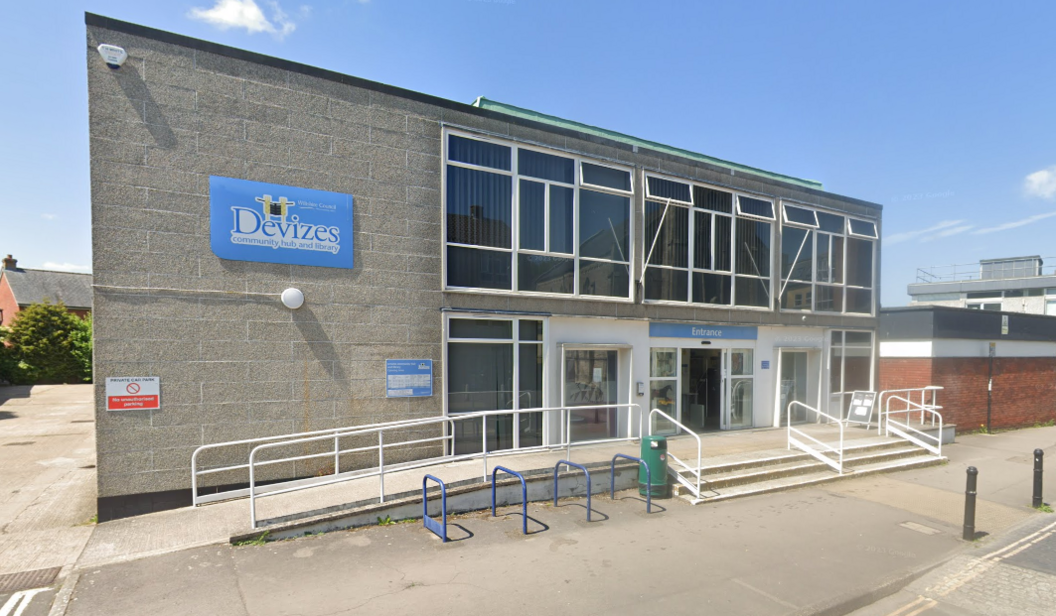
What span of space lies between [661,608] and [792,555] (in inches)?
93.4

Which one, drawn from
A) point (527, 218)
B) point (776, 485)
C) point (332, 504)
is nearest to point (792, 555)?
point (776, 485)

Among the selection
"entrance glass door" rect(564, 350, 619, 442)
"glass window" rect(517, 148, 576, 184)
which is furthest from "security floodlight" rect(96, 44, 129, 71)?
"entrance glass door" rect(564, 350, 619, 442)

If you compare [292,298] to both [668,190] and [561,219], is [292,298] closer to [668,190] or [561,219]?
[561,219]

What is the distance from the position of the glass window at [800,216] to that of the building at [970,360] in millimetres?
4133

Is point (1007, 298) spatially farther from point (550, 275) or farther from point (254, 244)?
point (254, 244)

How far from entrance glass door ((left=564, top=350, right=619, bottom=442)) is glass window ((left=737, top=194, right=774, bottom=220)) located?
17.1 ft

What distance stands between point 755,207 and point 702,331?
367 centimetres

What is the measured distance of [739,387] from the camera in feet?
44.4

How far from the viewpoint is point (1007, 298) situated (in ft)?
114

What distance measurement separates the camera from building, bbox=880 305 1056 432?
50.6 feet

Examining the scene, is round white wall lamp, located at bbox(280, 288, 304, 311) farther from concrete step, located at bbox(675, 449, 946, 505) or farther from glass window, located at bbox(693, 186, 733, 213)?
glass window, located at bbox(693, 186, 733, 213)

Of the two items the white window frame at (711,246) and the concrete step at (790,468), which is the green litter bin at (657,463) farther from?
the white window frame at (711,246)

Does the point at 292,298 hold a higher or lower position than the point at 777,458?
higher

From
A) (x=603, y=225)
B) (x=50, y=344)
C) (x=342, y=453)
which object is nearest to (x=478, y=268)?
(x=603, y=225)
